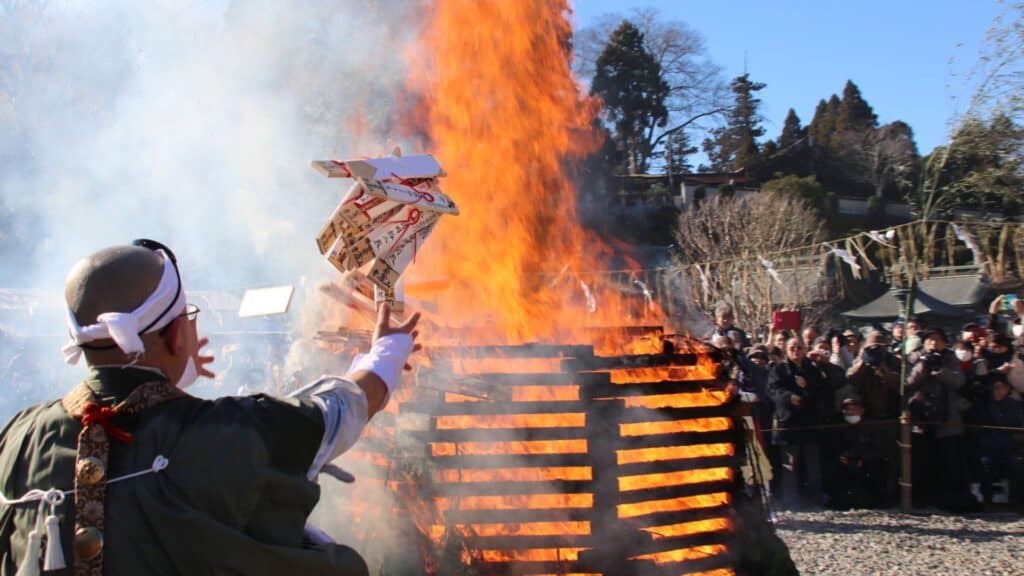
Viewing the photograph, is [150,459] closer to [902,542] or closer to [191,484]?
[191,484]

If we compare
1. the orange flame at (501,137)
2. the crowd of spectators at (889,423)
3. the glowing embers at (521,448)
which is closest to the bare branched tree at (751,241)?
the crowd of spectators at (889,423)

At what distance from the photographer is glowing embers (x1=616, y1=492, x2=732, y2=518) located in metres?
4.09

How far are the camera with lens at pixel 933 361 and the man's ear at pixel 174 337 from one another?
943 centimetres

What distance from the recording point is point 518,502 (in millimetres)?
4043

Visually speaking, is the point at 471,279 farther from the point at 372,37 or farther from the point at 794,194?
the point at 794,194

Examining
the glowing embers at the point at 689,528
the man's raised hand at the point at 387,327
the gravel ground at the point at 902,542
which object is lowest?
the gravel ground at the point at 902,542

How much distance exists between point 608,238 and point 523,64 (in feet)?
71.8

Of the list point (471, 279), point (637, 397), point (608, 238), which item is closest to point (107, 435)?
point (637, 397)

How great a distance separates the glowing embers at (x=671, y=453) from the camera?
4.12 m

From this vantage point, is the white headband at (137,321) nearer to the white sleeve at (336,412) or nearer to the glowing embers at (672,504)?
the white sleeve at (336,412)

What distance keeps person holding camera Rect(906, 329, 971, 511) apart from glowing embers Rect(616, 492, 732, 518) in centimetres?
636

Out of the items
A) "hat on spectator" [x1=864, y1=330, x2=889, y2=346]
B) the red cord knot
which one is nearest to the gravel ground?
"hat on spectator" [x1=864, y1=330, x2=889, y2=346]

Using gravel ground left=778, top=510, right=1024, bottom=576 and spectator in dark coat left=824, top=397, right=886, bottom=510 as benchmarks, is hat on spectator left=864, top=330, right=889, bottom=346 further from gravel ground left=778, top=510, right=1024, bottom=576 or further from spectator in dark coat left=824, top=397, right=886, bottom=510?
gravel ground left=778, top=510, right=1024, bottom=576

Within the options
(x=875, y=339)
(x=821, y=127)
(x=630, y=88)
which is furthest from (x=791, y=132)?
(x=875, y=339)
